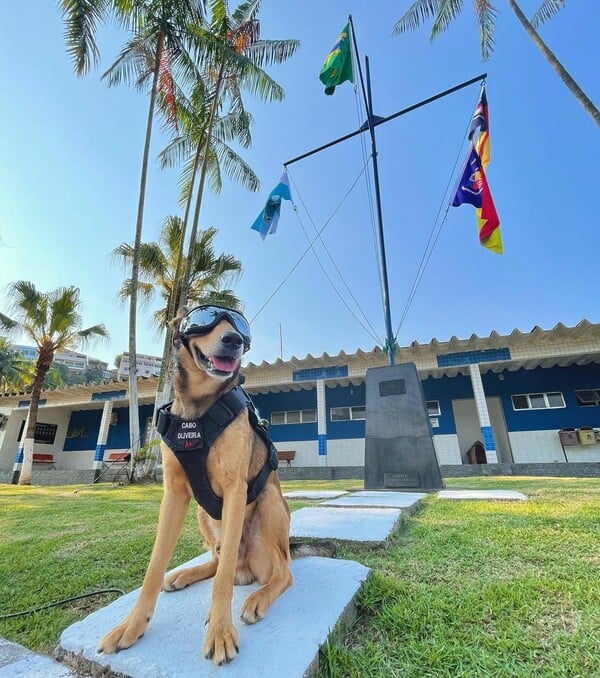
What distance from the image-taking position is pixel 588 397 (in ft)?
38.3

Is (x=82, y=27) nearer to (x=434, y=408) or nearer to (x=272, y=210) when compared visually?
(x=272, y=210)

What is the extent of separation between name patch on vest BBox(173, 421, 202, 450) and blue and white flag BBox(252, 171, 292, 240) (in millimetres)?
7275

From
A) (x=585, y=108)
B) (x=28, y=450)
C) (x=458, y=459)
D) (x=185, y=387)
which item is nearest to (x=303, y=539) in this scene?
(x=185, y=387)

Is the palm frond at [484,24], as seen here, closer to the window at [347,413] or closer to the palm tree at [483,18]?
the palm tree at [483,18]

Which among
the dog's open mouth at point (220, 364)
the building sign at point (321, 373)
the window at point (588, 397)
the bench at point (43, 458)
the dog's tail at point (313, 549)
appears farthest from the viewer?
the bench at point (43, 458)

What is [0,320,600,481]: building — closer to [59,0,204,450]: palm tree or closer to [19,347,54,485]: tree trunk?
[19,347,54,485]: tree trunk

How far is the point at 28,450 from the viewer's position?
1349 cm

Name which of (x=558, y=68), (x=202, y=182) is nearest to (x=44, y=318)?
(x=202, y=182)

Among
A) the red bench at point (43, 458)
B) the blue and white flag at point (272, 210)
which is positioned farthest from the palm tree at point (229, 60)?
the red bench at point (43, 458)

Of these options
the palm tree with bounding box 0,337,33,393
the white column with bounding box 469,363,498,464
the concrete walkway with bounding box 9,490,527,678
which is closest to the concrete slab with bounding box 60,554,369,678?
the concrete walkway with bounding box 9,490,527,678

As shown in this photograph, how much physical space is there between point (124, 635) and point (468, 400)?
14606mm

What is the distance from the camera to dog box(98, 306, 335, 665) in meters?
1.17

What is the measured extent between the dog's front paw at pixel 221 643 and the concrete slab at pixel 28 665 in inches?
15.4

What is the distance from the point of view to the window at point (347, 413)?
14.1 meters
